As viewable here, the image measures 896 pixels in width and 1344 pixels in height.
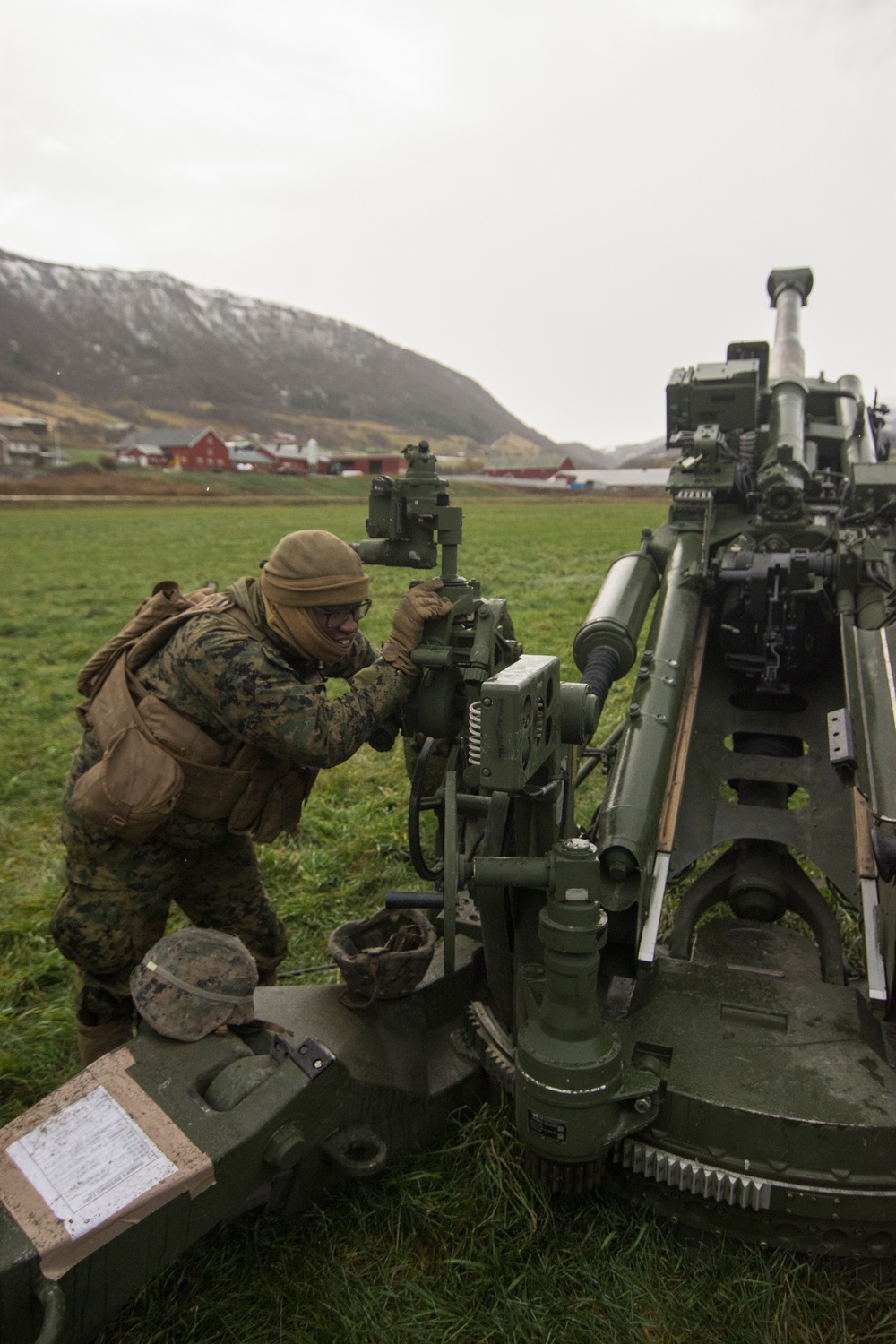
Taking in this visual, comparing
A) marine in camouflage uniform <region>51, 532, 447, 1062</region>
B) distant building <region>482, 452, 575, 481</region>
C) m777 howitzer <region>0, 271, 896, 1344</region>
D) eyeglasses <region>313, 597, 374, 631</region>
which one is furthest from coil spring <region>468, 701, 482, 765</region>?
distant building <region>482, 452, 575, 481</region>

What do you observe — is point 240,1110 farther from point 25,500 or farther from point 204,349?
point 204,349

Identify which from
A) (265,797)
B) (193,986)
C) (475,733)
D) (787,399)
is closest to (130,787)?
(265,797)

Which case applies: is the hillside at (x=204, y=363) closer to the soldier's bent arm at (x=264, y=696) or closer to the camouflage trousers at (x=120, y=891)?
the camouflage trousers at (x=120, y=891)

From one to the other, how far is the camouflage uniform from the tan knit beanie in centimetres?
20

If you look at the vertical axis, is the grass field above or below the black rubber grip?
below

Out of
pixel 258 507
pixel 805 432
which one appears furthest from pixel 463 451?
pixel 805 432

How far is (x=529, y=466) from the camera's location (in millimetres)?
61438

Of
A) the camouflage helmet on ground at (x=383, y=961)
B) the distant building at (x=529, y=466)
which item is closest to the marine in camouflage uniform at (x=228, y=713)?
the camouflage helmet on ground at (x=383, y=961)

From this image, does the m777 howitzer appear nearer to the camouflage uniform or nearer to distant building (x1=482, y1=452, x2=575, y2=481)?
the camouflage uniform

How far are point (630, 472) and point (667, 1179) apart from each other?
59856 millimetres

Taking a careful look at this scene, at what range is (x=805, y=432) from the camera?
21.5 feet

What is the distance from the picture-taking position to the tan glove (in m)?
3.24

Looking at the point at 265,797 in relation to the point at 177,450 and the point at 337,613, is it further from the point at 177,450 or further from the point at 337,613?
the point at 177,450

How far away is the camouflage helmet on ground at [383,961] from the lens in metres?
3.26
